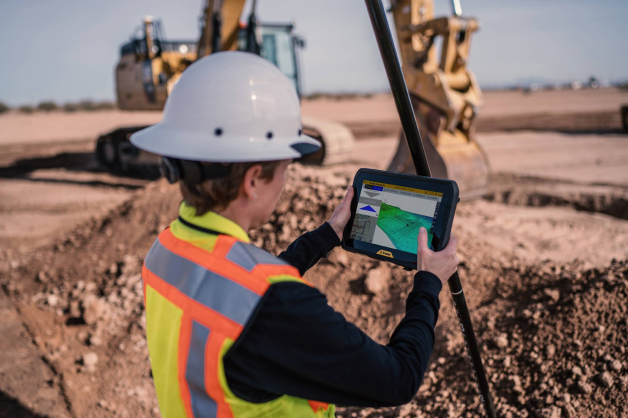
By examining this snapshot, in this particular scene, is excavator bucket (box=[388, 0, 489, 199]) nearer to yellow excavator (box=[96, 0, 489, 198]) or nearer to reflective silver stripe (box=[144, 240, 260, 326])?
yellow excavator (box=[96, 0, 489, 198])

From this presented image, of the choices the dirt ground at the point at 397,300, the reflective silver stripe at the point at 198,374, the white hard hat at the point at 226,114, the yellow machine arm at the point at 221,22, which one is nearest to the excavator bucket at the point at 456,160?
the dirt ground at the point at 397,300

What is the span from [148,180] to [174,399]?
12427mm

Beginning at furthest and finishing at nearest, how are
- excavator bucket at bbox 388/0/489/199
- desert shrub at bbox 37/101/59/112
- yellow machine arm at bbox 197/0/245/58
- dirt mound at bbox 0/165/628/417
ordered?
1. desert shrub at bbox 37/101/59/112
2. yellow machine arm at bbox 197/0/245/58
3. excavator bucket at bbox 388/0/489/199
4. dirt mound at bbox 0/165/628/417

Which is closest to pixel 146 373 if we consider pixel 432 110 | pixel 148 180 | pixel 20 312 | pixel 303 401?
pixel 20 312

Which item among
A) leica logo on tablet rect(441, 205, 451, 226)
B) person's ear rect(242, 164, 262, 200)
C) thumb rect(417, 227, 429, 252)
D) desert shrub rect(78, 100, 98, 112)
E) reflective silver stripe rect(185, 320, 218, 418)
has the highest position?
person's ear rect(242, 164, 262, 200)

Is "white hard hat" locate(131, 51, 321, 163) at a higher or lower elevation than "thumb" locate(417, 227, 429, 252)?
higher

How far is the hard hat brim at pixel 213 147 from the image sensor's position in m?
1.26

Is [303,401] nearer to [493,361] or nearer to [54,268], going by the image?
[493,361]

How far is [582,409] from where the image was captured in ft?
8.38

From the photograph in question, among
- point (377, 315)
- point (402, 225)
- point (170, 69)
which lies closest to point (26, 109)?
point (170, 69)

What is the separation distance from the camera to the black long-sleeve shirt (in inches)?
43.4

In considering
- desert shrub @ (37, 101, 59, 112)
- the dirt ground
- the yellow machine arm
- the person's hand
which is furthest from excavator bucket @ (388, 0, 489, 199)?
desert shrub @ (37, 101, 59, 112)

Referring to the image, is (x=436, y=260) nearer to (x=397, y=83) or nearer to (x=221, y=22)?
(x=397, y=83)

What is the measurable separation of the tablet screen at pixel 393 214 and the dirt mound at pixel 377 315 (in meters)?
1.69
